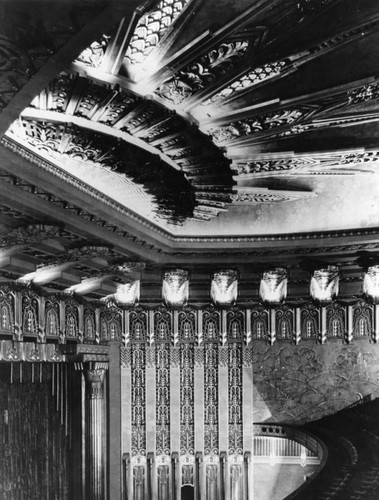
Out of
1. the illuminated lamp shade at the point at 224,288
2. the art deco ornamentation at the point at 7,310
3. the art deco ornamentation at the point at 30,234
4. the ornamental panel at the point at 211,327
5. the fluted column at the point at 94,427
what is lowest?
the fluted column at the point at 94,427

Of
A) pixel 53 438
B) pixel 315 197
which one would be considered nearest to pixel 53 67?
pixel 315 197

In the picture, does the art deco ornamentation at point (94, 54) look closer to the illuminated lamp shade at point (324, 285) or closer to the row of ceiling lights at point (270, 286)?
the row of ceiling lights at point (270, 286)

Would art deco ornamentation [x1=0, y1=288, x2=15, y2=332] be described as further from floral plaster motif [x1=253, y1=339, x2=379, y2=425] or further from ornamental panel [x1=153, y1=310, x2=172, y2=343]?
floral plaster motif [x1=253, y1=339, x2=379, y2=425]

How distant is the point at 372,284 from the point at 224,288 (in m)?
2.14

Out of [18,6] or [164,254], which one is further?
[164,254]

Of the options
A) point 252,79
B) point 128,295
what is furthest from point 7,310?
point 252,79

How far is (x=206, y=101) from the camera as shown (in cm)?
445

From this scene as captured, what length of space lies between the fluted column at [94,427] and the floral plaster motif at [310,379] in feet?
10.5

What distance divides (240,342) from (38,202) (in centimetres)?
764

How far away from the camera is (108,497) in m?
11.5

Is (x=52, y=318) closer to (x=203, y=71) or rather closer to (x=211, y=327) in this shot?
(x=211, y=327)

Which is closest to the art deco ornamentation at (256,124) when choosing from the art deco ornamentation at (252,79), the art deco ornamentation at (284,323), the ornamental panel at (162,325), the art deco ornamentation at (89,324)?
the art deco ornamentation at (252,79)

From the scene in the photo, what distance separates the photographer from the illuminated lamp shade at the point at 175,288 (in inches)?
352

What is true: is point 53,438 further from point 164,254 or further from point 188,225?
point 188,225
